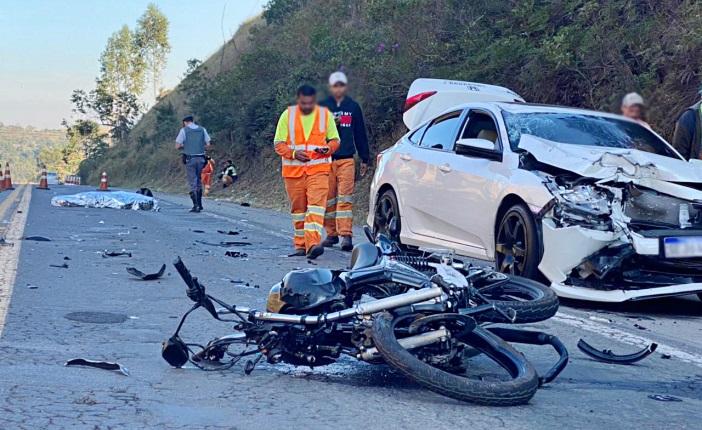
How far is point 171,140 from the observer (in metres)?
55.5

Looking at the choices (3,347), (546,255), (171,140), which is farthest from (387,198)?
(171,140)

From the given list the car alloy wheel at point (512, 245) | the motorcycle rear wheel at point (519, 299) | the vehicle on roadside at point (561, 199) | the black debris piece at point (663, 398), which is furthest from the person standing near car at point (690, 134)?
the black debris piece at point (663, 398)

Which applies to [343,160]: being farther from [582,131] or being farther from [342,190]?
[582,131]

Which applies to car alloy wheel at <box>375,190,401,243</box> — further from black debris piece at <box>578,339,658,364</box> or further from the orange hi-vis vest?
black debris piece at <box>578,339,658,364</box>

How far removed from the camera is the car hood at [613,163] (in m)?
7.05

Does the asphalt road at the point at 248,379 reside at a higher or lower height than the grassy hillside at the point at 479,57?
lower

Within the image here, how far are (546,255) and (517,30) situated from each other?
10.6 m

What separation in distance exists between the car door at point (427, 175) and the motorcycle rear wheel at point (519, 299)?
11.2ft

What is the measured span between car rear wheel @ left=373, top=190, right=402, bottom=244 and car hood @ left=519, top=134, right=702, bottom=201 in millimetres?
2423

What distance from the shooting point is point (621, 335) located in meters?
6.14

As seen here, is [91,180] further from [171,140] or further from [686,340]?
[686,340]

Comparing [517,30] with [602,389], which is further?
[517,30]

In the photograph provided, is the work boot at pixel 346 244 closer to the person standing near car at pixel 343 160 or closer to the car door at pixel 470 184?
the person standing near car at pixel 343 160

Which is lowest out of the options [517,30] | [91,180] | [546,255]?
[91,180]
